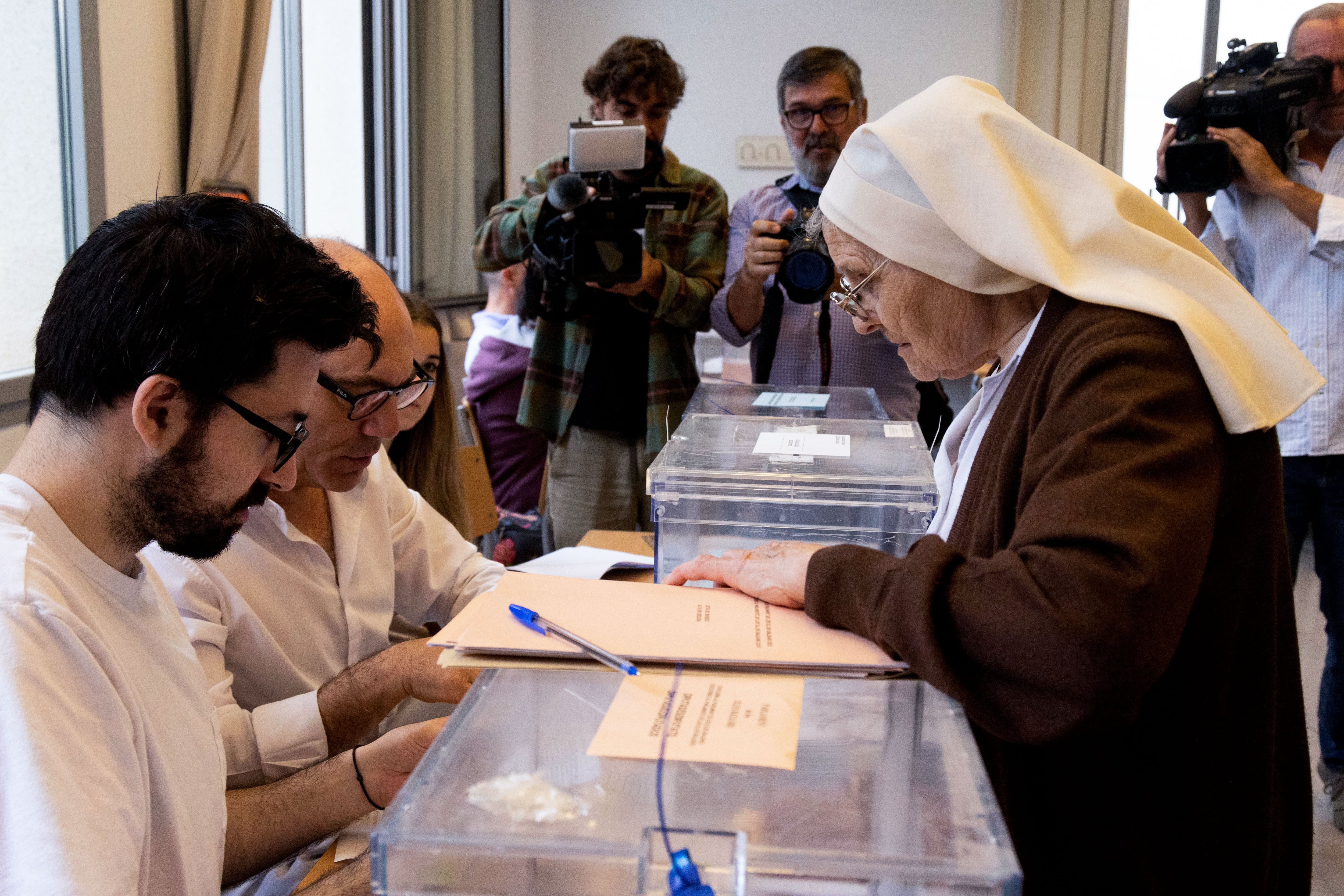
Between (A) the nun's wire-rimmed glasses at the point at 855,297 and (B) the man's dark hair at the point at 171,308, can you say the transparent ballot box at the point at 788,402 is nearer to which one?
(A) the nun's wire-rimmed glasses at the point at 855,297

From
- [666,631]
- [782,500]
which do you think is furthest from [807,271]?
[666,631]

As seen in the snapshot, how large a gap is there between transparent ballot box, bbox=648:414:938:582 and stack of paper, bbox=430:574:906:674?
0.41 metres

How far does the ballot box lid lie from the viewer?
1307 millimetres

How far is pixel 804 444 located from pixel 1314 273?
1.43 meters

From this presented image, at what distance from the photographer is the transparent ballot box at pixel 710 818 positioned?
21.9 inches

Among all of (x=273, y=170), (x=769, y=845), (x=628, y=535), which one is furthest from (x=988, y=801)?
(x=273, y=170)

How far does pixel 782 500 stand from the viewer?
1323 millimetres

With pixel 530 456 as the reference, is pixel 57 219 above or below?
above

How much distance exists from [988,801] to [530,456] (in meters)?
2.42

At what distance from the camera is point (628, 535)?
2.07 metres

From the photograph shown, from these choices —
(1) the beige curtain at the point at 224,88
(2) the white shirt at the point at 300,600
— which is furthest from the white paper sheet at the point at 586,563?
(1) the beige curtain at the point at 224,88

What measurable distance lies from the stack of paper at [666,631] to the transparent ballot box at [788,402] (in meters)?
0.89

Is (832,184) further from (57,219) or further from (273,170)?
(273,170)

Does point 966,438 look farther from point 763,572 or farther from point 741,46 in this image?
point 741,46
